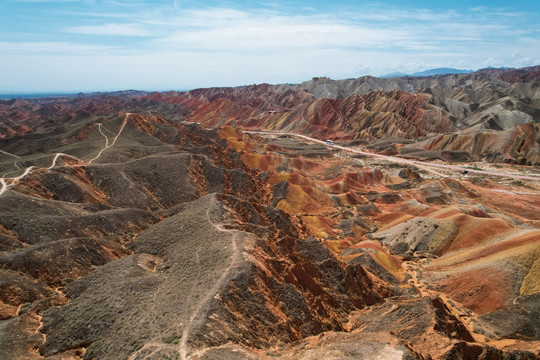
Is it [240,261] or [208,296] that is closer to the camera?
[208,296]

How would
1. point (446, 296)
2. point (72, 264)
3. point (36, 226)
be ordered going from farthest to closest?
point (446, 296)
point (36, 226)
point (72, 264)

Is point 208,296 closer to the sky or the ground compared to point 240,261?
closer to the ground

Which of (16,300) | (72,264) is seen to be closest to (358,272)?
(72,264)

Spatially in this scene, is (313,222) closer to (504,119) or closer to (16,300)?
(16,300)

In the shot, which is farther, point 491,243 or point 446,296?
point 491,243

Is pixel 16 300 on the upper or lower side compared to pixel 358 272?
upper

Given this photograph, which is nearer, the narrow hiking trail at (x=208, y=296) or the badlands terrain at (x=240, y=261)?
the narrow hiking trail at (x=208, y=296)

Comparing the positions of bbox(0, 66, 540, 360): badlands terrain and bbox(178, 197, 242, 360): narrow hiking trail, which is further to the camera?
bbox(0, 66, 540, 360): badlands terrain

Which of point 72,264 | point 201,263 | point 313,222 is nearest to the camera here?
point 201,263
